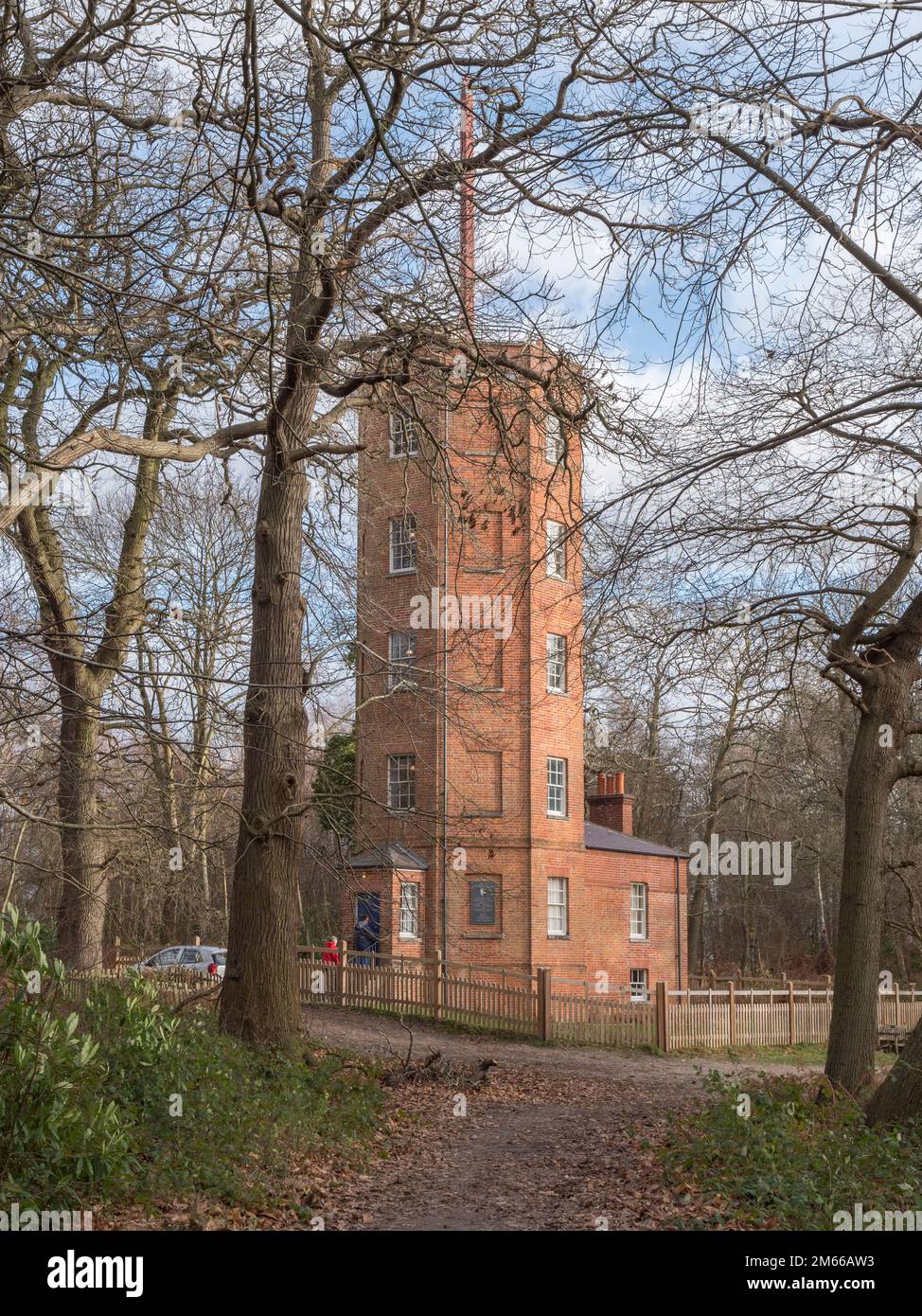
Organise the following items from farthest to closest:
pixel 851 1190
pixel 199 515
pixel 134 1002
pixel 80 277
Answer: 1. pixel 199 515
2. pixel 134 1002
3. pixel 851 1190
4. pixel 80 277

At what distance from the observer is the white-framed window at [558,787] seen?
3139 cm

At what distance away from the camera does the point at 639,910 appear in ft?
115

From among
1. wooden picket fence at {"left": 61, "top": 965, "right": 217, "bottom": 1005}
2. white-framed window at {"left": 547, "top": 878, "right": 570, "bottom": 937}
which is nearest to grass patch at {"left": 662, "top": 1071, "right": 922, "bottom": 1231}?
wooden picket fence at {"left": 61, "top": 965, "right": 217, "bottom": 1005}

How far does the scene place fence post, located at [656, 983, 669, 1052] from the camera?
78.4ft

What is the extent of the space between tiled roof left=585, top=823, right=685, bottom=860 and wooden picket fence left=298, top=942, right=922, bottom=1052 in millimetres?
4849

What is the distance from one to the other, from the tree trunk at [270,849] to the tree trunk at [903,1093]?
5992mm

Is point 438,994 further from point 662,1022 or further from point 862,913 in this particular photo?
point 862,913

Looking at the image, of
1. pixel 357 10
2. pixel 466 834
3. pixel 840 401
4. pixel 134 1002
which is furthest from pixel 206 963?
pixel 357 10

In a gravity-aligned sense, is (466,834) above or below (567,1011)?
above

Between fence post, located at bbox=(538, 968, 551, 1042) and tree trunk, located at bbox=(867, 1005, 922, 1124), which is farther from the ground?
tree trunk, located at bbox=(867, 1005, 922, 1124)

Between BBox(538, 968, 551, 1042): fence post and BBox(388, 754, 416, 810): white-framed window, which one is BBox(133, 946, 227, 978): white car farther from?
BBox(538, 968, 551, 1042): fence post

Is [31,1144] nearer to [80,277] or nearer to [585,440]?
[80,277]
